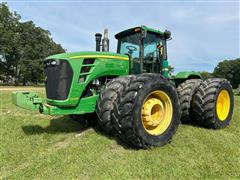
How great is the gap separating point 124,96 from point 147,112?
1.99 feet

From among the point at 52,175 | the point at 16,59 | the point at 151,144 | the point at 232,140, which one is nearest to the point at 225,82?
the point at 232,140

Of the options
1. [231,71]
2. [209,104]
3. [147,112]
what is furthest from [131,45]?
[231,71]

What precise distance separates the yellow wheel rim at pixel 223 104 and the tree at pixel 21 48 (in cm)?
4390

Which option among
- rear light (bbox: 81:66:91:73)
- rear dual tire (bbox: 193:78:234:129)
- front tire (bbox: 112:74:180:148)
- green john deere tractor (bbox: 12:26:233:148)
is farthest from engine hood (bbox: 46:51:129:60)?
rear dual tire (bbox: 193:78:234:129)

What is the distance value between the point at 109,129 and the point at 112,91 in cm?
74

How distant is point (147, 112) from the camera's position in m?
4.61

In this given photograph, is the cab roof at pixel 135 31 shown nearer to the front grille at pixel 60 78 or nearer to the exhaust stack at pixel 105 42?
the exhaust stack at pixel 105 42

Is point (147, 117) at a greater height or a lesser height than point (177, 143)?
greater

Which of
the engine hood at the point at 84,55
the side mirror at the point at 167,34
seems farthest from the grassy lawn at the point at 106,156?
the side mirror at the point at 167,34

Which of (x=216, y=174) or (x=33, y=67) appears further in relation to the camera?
(x=33, y=67)

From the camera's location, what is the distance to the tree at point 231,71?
72250mm

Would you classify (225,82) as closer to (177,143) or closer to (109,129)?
(177,143)

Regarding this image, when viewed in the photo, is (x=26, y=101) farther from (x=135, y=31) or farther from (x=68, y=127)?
(x=135, y=31)

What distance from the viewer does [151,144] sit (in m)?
4.42
